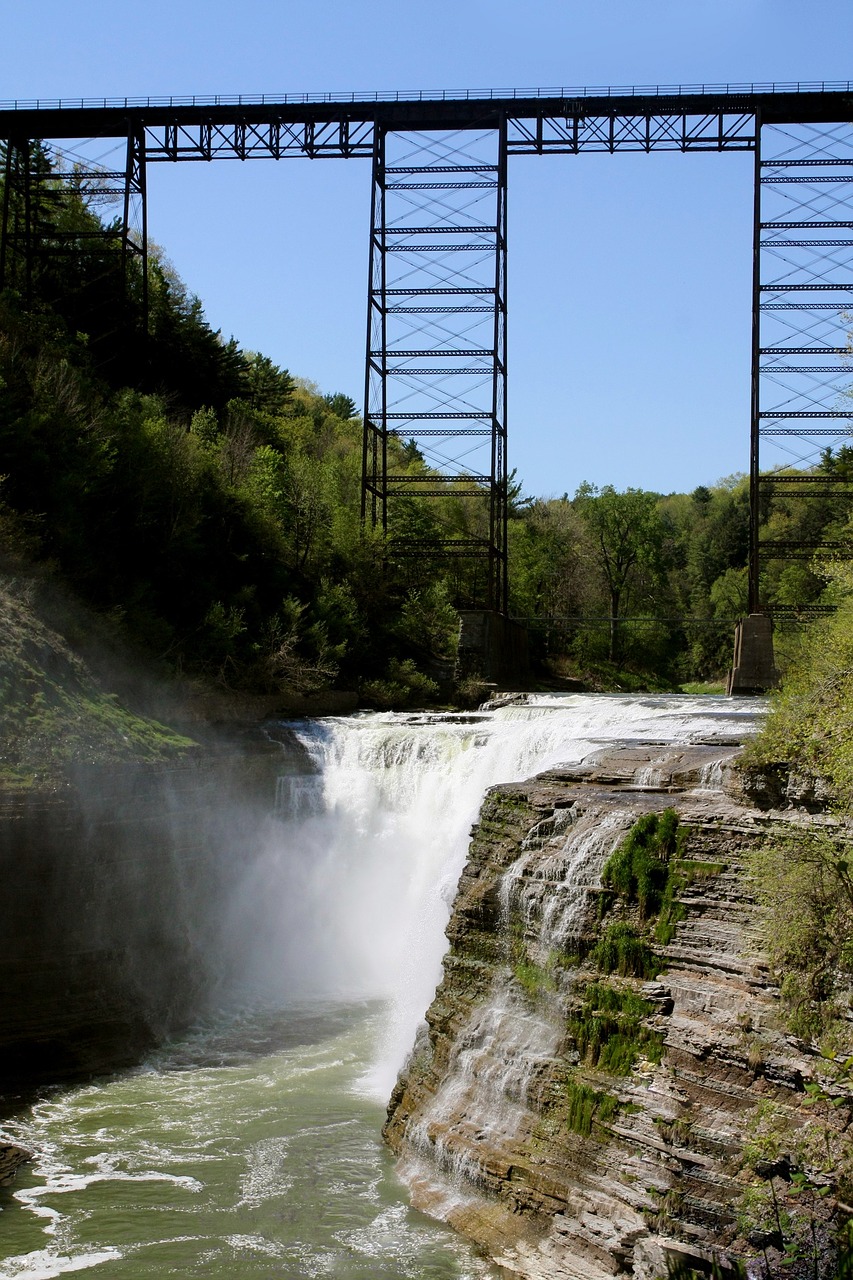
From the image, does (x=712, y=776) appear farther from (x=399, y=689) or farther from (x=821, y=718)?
(x=399, y=689)

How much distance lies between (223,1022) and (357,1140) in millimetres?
5275

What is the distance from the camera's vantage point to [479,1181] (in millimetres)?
10969

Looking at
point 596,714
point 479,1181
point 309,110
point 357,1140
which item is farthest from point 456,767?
point 309,110

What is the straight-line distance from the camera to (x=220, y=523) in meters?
28.4

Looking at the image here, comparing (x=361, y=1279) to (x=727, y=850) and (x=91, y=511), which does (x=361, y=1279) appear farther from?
(x=91, y=511)

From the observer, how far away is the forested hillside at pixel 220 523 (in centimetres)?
2333

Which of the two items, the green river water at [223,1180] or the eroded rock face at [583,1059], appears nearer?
the eroded rock face at [583,1059]

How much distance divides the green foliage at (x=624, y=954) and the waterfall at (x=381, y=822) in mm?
6175

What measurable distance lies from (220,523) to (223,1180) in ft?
61.3

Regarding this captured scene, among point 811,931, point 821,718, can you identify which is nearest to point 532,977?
point 811,931

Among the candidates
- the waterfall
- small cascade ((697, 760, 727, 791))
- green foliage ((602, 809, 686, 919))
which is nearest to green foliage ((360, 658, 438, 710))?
the waterfall

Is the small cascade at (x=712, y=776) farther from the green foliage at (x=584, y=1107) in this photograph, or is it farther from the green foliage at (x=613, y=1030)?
the green foliage at (x=584, y=1107)

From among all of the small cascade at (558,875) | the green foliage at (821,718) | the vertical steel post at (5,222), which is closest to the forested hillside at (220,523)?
the vertical steel post at (5,222)

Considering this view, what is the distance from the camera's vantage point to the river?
419 inches
